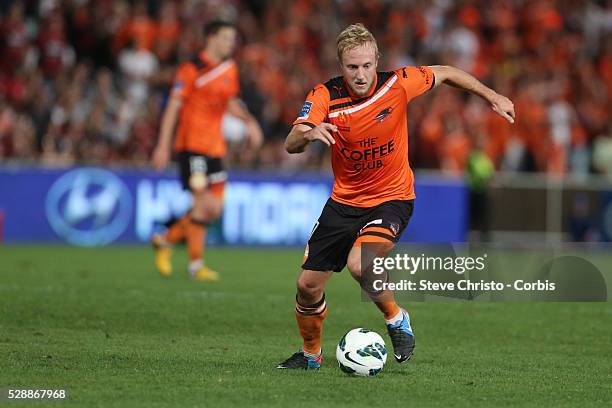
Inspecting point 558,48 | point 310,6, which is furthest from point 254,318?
point 558,48

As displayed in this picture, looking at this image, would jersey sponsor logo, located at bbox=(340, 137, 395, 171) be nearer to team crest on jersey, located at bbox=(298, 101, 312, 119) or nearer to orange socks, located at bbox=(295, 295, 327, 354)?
team crest on jersey, located at bbox=(298, 101, 312, 119)

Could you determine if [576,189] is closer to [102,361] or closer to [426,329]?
[426,329]

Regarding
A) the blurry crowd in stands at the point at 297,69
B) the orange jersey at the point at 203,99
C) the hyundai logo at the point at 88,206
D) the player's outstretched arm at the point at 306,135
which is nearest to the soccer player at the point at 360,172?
the player's outstretched arm at the point at 306,135

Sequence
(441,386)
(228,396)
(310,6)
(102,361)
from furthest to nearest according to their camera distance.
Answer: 1. (310,6)
2. (102,361)
3. (441,386)
4. (228,396)

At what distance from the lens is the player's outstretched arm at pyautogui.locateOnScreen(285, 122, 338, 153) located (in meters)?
6.41

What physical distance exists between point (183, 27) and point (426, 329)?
1236 cm

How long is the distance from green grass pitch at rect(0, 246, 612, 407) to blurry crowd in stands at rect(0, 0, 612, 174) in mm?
5183

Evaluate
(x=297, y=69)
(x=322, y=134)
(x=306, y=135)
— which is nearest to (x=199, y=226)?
(x=306, y=135)

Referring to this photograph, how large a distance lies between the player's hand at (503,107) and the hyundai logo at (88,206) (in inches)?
438

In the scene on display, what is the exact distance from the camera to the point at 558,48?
2550 cm

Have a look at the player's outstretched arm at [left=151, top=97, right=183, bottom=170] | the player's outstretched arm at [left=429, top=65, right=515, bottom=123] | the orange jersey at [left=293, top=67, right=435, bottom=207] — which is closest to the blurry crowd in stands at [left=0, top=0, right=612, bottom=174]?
the player's outstretched arm at [left=151, top=97, right=183, bottom=170]

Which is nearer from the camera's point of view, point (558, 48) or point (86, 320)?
point (86, 320)

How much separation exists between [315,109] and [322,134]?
24.9 inches

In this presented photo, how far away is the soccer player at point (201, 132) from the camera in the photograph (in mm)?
12891
